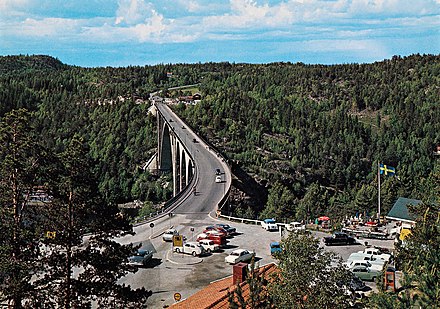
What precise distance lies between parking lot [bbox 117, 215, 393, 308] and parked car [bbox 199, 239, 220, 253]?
46 cm

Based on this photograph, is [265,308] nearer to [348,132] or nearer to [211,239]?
[211,239]

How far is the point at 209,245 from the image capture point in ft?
→ 153

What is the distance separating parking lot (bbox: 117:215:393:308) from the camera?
124 ft

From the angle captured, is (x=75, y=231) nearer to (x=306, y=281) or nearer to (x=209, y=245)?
(x=306, y=281)

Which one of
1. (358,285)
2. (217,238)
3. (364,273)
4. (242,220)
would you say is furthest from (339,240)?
(358,285)

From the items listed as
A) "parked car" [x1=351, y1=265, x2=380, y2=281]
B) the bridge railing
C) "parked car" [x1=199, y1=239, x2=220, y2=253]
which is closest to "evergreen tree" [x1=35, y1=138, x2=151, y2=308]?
"parked car" [x1=351, y1=265, x2=380, y2=281]

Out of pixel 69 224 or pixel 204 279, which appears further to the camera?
pixel 204 279

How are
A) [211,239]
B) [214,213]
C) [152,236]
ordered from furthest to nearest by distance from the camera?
[214,213], [152,236], [211,239]

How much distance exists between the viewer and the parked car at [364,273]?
37.0 m

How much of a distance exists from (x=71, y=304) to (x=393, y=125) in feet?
496

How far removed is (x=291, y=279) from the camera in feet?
61.6

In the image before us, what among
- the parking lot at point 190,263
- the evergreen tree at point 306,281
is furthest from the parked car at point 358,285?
the evergreen tree at point 306,281

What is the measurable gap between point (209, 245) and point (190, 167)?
2060 inches

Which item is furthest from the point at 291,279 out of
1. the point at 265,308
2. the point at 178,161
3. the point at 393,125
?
the point at 393,125
